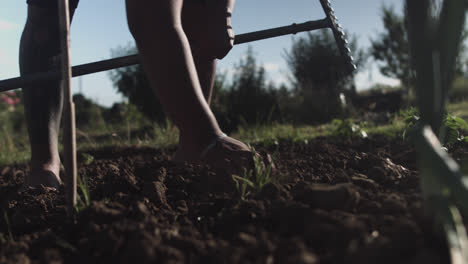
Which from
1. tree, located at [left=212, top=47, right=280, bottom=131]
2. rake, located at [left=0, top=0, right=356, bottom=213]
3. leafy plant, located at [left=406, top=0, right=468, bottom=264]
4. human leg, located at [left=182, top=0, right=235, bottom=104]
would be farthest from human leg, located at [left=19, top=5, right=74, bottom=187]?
tree, located at [left=212, top=47, right=280, bottom=131]

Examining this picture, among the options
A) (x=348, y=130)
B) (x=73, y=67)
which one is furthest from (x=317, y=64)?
(x=73, y=67)

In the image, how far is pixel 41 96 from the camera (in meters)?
1.85

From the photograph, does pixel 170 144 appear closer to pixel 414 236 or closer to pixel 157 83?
pixel 157 83

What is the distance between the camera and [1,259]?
0.79 m

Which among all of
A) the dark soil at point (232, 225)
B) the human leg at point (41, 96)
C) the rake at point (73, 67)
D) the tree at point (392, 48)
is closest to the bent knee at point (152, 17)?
the rake at point (73, 67)

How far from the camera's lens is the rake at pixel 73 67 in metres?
0.94

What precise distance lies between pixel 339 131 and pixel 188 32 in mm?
1883

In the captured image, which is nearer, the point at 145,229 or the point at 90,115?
the point at 145,229

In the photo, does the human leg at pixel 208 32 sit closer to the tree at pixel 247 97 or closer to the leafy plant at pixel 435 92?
the leafy plant at pixel 435 92

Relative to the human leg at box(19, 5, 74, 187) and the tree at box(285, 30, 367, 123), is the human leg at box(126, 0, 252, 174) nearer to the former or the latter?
the human leg at box(19, 5, 74, 187)

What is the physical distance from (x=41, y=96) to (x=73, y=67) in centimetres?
24

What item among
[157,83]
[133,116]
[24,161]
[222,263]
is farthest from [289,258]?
[133,116]

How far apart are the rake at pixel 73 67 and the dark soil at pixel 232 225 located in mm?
137

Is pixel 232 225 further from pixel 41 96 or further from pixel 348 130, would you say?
pixel 348 130
